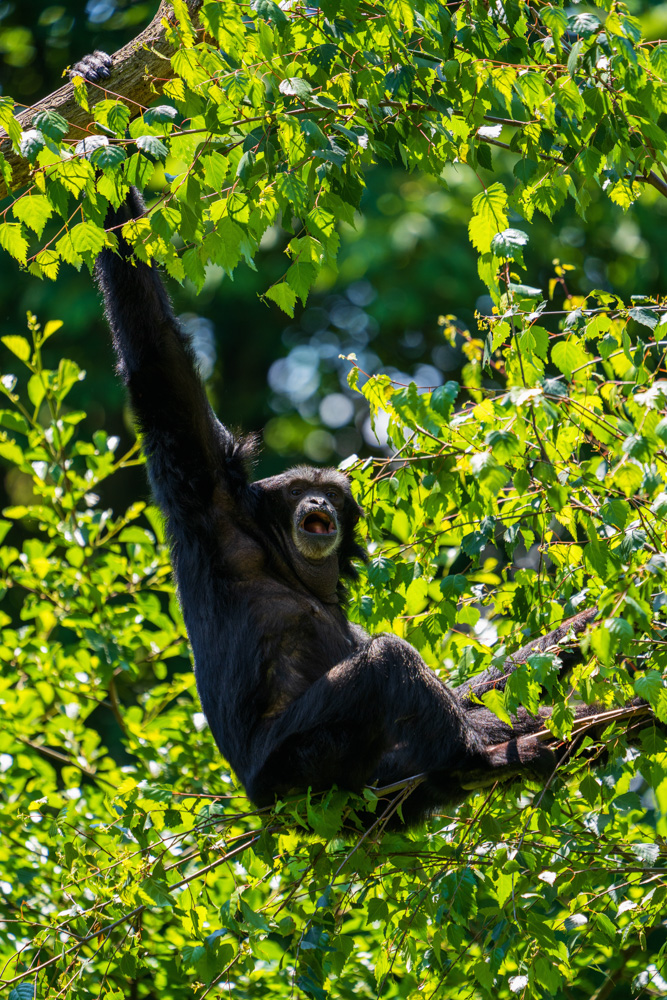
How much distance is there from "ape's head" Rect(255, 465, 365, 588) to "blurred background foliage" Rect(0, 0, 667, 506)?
6.89m

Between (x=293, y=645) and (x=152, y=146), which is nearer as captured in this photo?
(x=152, y=146)

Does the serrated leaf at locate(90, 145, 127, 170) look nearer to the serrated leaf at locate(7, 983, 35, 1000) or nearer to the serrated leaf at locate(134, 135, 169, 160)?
the serrated leaf at locate(134, 135, 169, 160)

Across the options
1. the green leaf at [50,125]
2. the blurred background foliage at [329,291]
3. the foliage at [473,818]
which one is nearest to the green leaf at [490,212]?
the foliage at [473,818]

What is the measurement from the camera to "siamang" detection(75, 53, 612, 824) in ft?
17.2

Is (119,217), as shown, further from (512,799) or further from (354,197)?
(512,799)

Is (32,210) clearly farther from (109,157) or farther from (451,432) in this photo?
(451,432)

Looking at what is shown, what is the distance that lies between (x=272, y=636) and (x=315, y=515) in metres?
1.16

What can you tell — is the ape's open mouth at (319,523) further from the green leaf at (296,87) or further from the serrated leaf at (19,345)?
the green leaf at (296,87)

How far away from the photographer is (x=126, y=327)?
6.12m

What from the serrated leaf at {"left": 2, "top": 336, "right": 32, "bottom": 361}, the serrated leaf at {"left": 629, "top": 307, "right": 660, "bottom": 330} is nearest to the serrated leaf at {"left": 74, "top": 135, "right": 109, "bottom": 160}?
the serrated leaf at {"left": 629, "top": 307, "right": 660, "bottom": 330}

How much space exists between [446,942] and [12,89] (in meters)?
16.3

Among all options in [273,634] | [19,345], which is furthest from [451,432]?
[19,345]

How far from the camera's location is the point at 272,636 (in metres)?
6.04

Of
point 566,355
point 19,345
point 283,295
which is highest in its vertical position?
point 19,345
